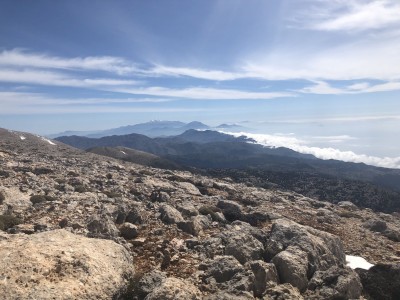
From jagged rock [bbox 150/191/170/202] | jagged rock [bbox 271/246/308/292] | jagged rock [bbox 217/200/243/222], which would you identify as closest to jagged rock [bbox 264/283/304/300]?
jagged rock [bbox 271/246/308/292]

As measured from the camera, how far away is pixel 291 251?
1644 centimetres

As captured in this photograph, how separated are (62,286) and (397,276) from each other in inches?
603

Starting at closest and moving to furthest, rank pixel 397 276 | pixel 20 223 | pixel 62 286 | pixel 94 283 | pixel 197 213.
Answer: pixel 62 286, pixel 94 283, pixel 397 276, pixel 20 223, pixel 197 213

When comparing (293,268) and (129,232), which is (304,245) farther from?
(129,232)

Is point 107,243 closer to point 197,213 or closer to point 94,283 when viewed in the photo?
point 94,283

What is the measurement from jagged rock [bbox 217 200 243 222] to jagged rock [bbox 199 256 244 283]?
14356 millimetres

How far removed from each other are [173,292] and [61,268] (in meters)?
3.90

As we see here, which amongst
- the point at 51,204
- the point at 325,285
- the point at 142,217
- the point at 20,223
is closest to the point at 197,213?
the point at 142,217

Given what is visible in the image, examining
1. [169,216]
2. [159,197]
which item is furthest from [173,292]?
[159,197]

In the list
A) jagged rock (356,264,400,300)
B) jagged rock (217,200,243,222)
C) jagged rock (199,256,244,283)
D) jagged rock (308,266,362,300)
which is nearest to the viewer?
jagged rock (308,266,362,300)

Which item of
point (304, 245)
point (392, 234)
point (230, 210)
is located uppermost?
point (304, 245)

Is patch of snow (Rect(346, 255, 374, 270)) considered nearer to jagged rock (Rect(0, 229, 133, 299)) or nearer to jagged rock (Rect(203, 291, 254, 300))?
jagged rock (Rect(203, 291, 254, 300))

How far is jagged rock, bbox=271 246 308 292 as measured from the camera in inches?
569

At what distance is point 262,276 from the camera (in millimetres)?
13820
